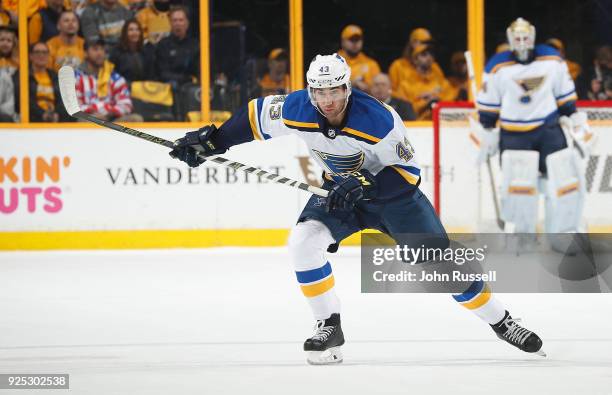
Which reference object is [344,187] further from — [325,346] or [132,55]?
[132,55]

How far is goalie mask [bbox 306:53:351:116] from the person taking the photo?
13.0 feet

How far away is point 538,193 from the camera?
24.5ft

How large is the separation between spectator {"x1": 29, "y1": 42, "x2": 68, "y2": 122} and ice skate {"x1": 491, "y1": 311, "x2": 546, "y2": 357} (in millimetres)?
4174

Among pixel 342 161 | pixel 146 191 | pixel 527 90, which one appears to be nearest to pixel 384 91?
pixel 527 90

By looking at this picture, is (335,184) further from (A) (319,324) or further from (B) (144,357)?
(B) (144,357)

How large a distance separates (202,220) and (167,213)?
0.68 feet

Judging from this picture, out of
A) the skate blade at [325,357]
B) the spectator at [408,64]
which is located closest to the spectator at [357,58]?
the spectator at [408,64]

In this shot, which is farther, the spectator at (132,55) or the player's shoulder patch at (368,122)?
the spectator at (132,55)

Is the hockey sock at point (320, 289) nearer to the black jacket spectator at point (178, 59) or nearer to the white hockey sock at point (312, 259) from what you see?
the white hockey sock at point (312, 259)

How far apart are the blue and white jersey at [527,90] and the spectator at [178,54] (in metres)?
1.71

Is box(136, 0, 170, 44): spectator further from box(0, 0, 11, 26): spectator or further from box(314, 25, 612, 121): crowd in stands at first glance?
box(314, 25, 612, 121): crowd in stands

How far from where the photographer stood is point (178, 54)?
779 centimetres

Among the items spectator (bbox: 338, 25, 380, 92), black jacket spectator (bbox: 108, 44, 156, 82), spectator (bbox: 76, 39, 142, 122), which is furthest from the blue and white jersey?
spectator (bbox: 76, 39, 142, 122)

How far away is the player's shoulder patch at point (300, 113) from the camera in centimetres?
411
